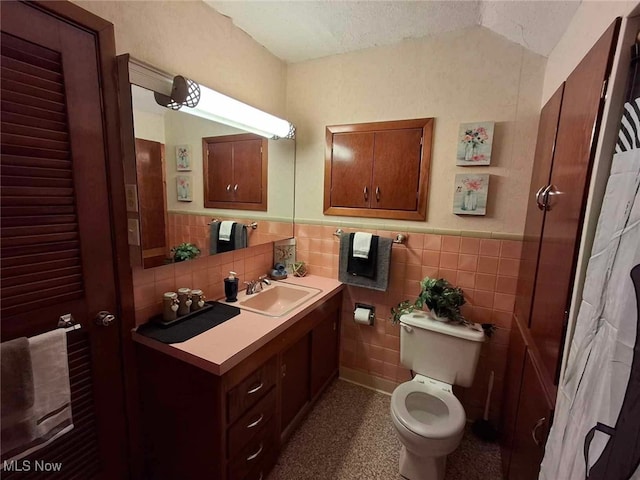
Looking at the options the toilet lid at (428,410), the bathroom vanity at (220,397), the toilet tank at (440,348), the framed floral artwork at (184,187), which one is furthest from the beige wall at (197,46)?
the toilet lid at (428,410)

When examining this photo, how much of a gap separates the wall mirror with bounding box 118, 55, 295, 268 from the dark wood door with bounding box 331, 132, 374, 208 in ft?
1.79

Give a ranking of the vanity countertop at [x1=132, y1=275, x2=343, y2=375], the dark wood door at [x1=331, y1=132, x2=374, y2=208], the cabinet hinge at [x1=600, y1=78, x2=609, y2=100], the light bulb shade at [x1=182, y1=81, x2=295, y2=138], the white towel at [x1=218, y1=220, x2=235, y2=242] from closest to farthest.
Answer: the cabinet hinge at [x1=600, y1=78, x2=609, y2=100] → the vanity countertop at [x1=132, y1=275, x2=343, y2=375] → the light bulb shade at [x1=182, y1=81, x2=295, y2=138] → the white towel at [x1=218, y1=220, x2=235, y2=242] → the dark wood door at [x1=331, y1=132, x2=374, y2=208]

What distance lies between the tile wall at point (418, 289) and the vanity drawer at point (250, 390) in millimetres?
907

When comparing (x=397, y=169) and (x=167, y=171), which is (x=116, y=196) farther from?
(x=397, y=169)

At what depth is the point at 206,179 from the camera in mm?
1618

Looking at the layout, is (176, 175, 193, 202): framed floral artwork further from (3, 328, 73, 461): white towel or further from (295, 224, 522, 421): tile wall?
(295, 224, 522, 421): tile wall

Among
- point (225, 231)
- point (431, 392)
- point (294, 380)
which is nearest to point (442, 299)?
point (431, 392)

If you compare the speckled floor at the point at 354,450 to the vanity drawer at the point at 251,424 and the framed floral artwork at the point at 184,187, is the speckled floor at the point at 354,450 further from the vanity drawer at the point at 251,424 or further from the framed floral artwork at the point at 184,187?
the framed floral artwork at the point at 184,187

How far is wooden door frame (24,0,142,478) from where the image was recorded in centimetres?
100

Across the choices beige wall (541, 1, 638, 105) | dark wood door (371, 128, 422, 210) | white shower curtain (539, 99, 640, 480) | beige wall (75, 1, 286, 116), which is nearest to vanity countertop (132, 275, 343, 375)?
dark wood door (371, 128, 422, 210)

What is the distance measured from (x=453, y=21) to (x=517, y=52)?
38 cm

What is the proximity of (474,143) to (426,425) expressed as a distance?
4.98 ft

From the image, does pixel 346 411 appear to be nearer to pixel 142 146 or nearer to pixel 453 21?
pixel 142 146

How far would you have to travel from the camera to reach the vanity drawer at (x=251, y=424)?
1.19 meters
